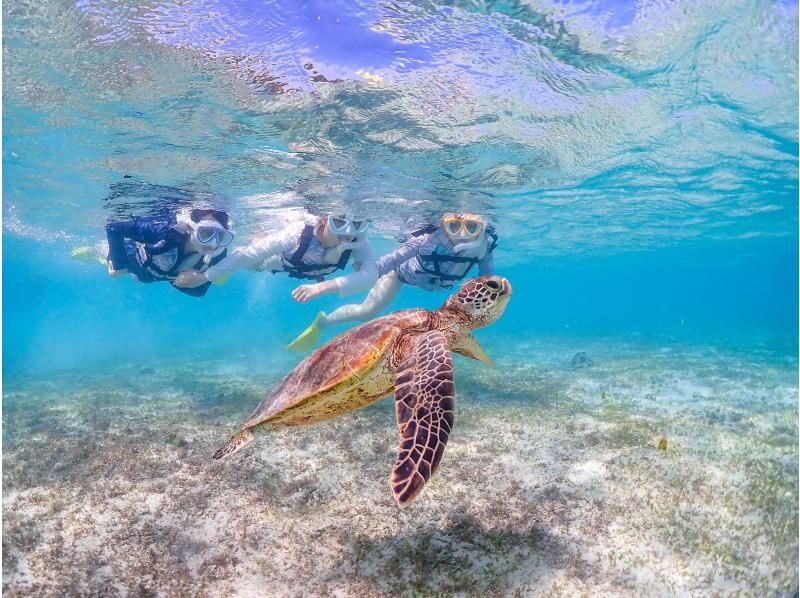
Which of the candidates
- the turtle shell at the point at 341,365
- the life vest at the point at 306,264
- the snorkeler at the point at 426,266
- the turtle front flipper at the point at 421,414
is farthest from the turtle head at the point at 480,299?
the life vest at the point at 306,264

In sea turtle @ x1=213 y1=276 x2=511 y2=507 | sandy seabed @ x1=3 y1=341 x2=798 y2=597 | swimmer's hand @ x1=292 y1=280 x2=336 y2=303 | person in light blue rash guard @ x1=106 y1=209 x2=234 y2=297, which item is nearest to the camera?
sea turtle @ x1=213 y1=276 x2=511 y2=507

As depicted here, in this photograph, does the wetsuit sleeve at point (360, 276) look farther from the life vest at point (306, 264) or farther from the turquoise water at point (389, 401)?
the turquoise water at point (389, 401)

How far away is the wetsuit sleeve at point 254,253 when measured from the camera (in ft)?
34.9

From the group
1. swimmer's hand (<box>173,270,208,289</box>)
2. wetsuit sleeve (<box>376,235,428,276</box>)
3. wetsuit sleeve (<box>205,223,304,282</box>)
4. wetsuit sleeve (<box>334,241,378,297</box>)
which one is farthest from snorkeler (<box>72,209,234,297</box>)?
wetsuit sleeve (<box>376,235,428,276</box>)

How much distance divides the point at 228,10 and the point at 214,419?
25.3 feet

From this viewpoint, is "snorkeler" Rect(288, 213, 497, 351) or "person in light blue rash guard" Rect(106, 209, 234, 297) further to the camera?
"snorkeler" Rect(288, 213, 497, 351)

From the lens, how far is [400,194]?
14.3 meters

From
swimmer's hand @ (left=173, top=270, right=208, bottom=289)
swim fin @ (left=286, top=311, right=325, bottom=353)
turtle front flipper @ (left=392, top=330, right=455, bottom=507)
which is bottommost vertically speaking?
swim fin @ (left=286, top=311, right=325, bottom=353)

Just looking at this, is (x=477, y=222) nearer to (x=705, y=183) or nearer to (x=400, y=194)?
(x=400, y=194)

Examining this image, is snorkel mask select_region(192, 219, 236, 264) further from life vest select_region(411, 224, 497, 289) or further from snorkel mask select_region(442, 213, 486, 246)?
snorkel mask select_region(442, 213, 486, 246)

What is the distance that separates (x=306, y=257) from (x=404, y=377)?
27.2ft

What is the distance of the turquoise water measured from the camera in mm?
4363

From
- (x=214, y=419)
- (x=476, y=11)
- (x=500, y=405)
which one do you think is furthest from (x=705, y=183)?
(x=214, y=419)

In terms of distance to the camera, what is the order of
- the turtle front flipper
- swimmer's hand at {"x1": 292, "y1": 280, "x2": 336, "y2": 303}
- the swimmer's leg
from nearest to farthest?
the turtle front flipper
swimmer's hand at {"x1": 292, "y1": 280, "x2": 336, "y2": 303}
the swimmer's leg
